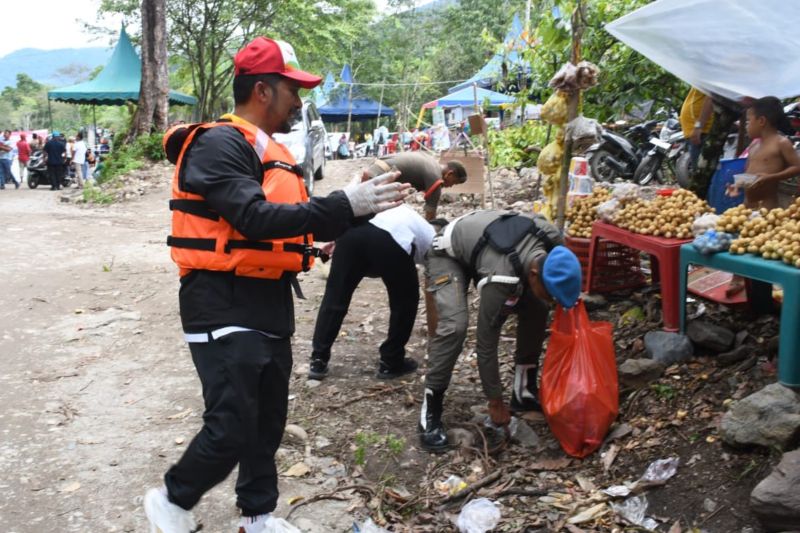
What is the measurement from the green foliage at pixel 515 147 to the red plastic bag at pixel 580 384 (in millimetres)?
9517

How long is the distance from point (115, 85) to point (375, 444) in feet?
63.9

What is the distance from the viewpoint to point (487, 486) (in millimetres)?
3801

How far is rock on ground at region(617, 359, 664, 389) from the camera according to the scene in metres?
4.33

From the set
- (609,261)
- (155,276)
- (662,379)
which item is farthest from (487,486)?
(155,276)

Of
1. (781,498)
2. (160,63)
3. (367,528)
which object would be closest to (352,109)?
(160,63)

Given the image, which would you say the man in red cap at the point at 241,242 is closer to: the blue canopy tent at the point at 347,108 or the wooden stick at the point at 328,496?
the wooden stick at the point at 328,496

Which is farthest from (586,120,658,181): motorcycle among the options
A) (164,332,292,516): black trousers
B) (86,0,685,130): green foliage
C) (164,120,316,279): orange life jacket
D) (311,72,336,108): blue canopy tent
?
(311,72,336,108): blue canopy tent

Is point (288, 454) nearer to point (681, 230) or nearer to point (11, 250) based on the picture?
point (681, 230)

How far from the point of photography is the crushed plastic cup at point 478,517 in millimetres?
3404

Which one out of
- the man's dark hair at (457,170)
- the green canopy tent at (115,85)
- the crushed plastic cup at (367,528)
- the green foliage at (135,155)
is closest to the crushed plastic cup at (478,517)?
the crushed plastic cup at (367,528)

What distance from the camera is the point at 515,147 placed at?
14586 mm

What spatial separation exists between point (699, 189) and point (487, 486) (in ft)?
11.5

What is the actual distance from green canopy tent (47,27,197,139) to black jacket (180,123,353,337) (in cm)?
1914

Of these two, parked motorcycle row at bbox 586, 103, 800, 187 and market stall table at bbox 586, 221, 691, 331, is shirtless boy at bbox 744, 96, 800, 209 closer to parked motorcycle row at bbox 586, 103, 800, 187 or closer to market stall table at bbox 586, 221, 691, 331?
market stall table at bbox 586, 221, 691, 331
